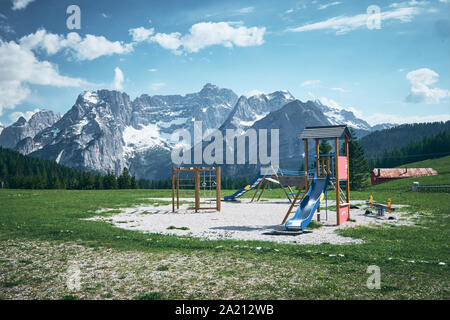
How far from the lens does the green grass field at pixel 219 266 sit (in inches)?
344

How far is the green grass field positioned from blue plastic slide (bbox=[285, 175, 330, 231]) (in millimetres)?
2175

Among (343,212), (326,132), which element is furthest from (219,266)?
(326,132)

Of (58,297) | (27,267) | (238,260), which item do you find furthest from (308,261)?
(27,267)

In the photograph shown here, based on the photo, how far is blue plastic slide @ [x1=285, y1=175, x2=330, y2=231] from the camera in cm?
1817

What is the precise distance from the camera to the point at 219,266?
11.1 metres

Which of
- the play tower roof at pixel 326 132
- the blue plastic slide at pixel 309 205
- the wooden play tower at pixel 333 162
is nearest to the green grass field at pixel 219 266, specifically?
→ the blue plastic slide at pixel 309 205

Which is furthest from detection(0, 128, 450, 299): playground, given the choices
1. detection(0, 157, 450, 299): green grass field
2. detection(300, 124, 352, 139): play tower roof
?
detection(300, 124, 352, 139): play tower roof

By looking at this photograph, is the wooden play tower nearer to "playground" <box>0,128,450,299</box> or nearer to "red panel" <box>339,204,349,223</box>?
"red panel" <box>339,204,349,223</box>

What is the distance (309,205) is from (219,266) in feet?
33.9

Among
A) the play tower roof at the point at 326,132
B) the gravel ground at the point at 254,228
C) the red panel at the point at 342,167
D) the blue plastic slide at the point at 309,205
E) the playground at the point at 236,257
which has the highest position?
the play tower roof at the point at 326,132

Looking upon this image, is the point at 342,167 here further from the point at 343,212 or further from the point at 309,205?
the point at 309,205

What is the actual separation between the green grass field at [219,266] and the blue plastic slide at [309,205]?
2.18 m

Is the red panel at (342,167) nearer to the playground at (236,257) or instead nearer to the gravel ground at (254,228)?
the playground at (236,257)

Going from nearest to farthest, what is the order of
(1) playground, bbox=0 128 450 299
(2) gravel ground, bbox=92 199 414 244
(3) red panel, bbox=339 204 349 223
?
(1) playground, bbox=0 128 450 299, (2) gravel ground, bbox=92 199 414 244, (3) red panel, bbox=339 204 349 223
